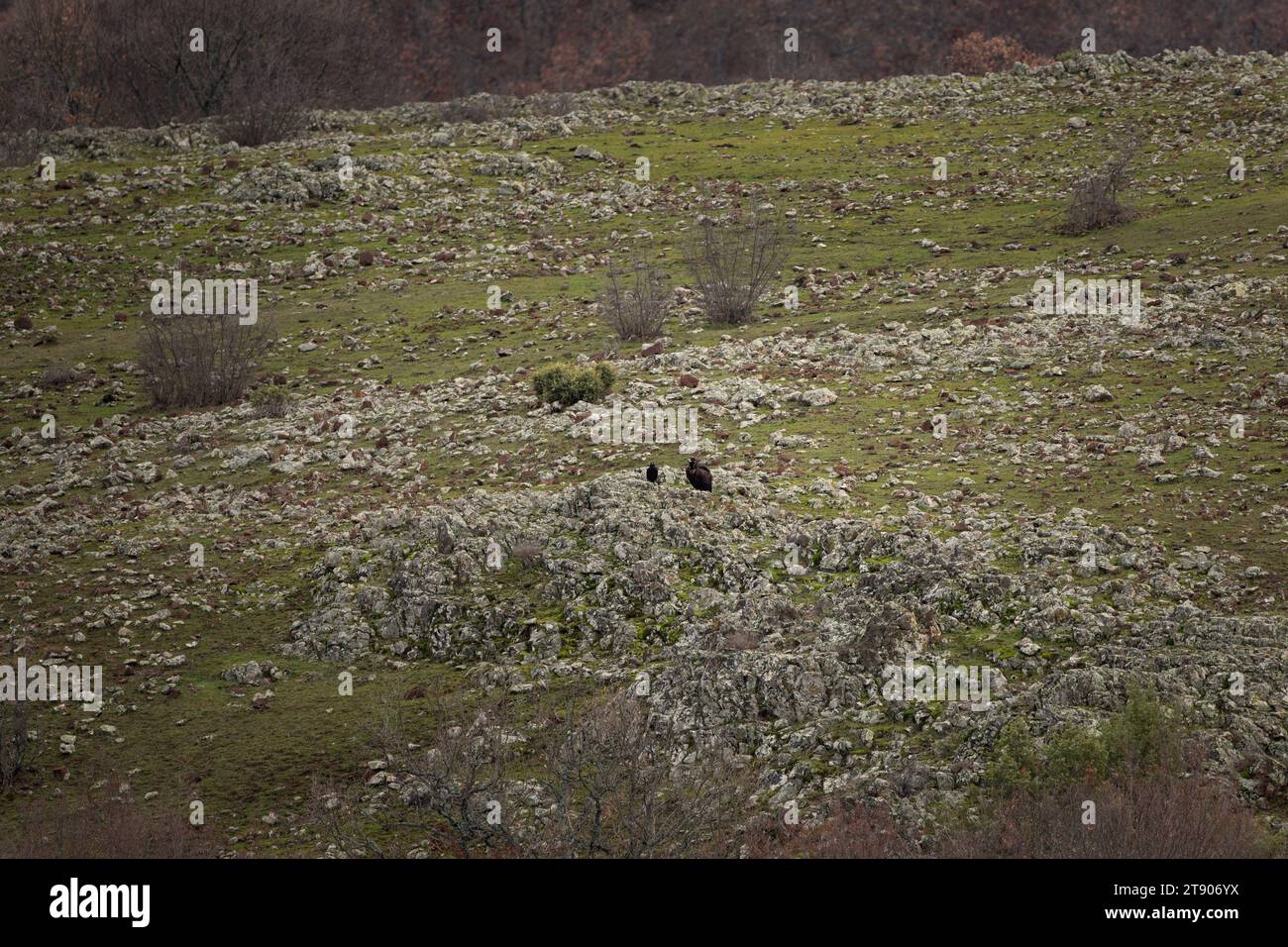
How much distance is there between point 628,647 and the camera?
1667cm

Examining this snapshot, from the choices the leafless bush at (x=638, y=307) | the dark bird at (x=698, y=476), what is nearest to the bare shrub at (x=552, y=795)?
the dark bird at (x=698, y=476)

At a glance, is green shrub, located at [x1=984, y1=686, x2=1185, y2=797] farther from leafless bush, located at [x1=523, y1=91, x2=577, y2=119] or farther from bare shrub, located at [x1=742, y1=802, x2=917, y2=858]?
leafless bush, located at [x1=523, y1=91, x2=577, y2=119]

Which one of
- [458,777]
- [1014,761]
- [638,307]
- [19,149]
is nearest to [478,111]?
[19,149]

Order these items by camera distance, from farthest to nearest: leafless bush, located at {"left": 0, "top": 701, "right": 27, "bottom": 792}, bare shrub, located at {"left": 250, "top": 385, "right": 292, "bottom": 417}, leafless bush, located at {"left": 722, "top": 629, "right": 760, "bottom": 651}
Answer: bare shrub, located at {"left": 250, "top": 385, "right": 292, "bottom": 417}
leafless bush, located at {"left": 722, "top": 629, "right": 760, "bottom": 651}
leafless bush, located at {"left": 0, "top": 701, "right": 27, "bottom": 792}

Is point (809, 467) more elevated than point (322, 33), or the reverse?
point (322, 33)

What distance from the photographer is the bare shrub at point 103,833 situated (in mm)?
13008

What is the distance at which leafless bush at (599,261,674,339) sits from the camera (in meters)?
29.3

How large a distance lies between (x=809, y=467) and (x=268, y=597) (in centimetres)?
869

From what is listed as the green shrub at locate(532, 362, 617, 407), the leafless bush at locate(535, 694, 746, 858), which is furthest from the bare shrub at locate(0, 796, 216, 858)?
the green shrub at locate(532, 362, 617, 407)

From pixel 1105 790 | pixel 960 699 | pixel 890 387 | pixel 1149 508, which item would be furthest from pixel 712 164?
pixel 1105 790

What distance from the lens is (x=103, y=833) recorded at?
44.1ft

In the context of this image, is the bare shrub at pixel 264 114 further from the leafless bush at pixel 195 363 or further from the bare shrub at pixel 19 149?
the leafless bush at pixel 195 363

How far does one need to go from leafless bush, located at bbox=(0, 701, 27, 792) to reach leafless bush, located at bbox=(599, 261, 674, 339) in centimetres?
1659

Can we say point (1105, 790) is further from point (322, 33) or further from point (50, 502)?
point (322, 33)
